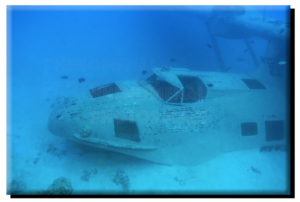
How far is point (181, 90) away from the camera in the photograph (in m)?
6.35

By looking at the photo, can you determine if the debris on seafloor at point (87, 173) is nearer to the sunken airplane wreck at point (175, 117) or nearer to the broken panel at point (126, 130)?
the sunken airplane wreck at point (175, 117)

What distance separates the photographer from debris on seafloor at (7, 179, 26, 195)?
5.44 meters

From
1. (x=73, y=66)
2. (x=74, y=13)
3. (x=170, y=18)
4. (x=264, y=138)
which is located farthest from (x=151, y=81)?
(x=74, y=13)

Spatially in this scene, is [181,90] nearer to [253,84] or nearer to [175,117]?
[175,117]

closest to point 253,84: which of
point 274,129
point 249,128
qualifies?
point 274,129

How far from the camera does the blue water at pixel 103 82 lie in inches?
233

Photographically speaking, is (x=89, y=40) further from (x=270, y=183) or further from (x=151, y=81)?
(x=270, y=183)

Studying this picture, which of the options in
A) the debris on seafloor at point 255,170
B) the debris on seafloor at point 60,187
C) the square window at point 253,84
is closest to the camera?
the debris on seafloor at point 60,187

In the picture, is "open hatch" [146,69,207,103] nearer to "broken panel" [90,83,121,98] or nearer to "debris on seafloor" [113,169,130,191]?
"broken panel" [90,83,121,98]

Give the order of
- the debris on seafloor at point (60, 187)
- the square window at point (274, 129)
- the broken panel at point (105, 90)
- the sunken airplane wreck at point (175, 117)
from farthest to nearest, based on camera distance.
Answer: the square window at point (274, 129)
the broken panel at point (105, 90)
the sunken airplane wreck at point (175, 117)
the debris on seafloor at point (60, 187)

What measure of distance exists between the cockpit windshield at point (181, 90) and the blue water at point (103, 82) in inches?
85.1

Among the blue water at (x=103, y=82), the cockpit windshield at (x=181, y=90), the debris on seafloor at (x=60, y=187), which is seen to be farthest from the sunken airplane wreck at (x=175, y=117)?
the debris on seafloor at (x=60, y=187)

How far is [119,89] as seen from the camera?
6723mm

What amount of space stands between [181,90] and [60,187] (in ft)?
14.6
